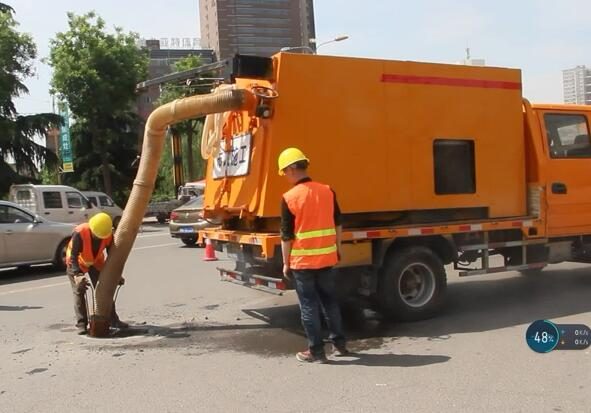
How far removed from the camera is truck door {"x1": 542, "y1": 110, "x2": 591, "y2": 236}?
7824mm

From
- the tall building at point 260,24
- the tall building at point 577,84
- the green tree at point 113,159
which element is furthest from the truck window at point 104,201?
the tall building at point 577,84

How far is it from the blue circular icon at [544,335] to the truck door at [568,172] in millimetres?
3506

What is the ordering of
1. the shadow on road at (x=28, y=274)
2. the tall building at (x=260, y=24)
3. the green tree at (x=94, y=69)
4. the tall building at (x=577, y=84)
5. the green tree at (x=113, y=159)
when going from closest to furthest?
1. the shadow on road at (x=28, y=274)
2. the tall building at (x=577, y=84)
3. the green tree at (x=94, y=69)
4. the tall building at (x=260, y=24)
5. the green tree at (x=113, y=159)

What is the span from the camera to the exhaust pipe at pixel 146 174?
6434 millimetres

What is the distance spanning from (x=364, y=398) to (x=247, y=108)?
3.24 m

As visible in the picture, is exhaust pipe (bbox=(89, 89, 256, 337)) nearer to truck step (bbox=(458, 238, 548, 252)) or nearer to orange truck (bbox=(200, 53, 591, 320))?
orange truck (bbox=(200, 53, 591, 320))

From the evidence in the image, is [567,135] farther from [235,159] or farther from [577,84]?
[577,84]

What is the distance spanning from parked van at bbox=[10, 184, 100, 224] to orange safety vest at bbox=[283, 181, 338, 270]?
52.4 ft

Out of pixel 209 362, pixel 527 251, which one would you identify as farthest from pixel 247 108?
pixel 527 251

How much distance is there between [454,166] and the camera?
7344mm

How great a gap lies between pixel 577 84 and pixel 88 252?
1880 centimetres

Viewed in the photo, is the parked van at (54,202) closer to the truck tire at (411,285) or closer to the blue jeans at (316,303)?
the truck tire at (411,285)

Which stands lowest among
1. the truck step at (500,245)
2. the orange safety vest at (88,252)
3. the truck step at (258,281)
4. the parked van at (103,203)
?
the truck step at (258,281)

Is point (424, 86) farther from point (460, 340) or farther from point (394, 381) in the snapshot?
point (394, 381)
